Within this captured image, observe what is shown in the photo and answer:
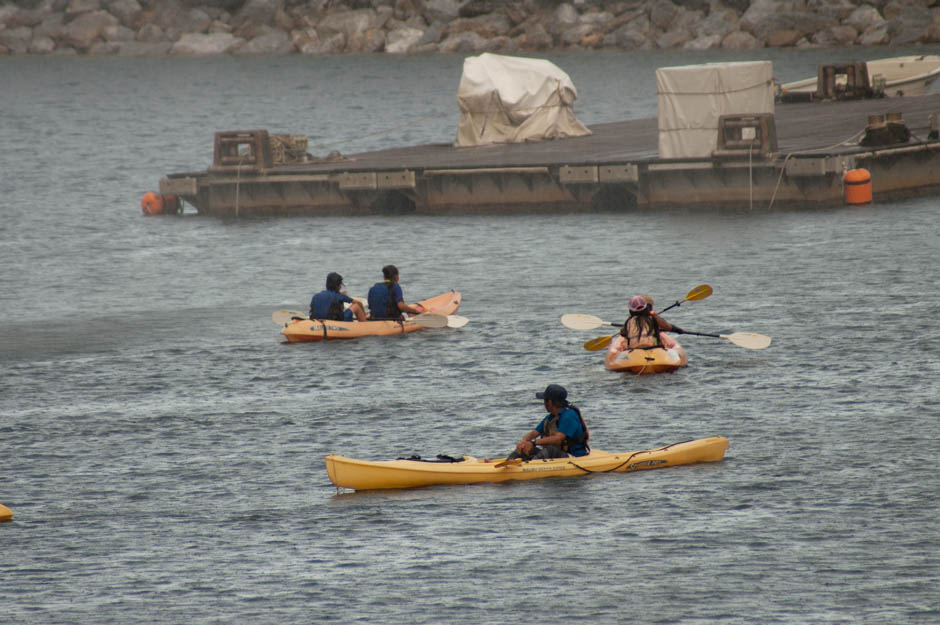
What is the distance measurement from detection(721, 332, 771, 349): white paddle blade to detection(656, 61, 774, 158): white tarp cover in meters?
20.9

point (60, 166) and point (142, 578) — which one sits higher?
point (60, 166)

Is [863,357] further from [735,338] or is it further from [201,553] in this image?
[201,553]

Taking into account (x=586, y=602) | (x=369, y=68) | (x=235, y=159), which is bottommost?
(x=586, y=602)

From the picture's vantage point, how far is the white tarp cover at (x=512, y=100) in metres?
62.2

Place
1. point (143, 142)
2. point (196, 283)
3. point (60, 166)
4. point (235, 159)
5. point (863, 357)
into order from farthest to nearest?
1. point (143, 142)
2. point (60, 166)
3. point (235, 159)
4. point (196, 283)
5. point (863, 357)

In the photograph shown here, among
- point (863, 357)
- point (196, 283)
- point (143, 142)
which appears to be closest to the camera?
point (863, 357)

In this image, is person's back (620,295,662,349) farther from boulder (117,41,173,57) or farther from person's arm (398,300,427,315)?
boulder (117,41,173,57)

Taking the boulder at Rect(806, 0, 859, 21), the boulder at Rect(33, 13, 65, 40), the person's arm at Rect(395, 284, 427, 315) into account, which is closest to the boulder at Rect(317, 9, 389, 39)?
the boulder at Rect(33, 13, 65, 40)

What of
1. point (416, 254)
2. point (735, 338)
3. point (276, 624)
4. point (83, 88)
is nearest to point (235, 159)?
point (416, 254)

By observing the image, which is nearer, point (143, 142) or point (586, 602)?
point (586, 602)

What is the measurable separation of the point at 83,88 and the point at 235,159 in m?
129

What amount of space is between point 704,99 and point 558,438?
31368 mm

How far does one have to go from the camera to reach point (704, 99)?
52.9 metres

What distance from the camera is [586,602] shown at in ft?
63.9
